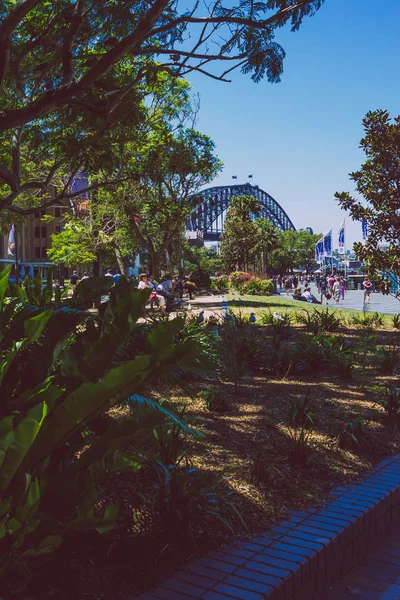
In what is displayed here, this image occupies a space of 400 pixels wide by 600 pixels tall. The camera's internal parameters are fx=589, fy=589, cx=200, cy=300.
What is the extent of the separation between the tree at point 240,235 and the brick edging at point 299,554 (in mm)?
61016

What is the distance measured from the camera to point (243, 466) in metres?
3.82

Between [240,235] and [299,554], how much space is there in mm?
64445

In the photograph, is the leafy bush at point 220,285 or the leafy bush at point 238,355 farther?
the leafy bush at point 220,285

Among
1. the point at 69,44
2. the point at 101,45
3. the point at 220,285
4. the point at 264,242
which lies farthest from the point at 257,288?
the point at 264,242

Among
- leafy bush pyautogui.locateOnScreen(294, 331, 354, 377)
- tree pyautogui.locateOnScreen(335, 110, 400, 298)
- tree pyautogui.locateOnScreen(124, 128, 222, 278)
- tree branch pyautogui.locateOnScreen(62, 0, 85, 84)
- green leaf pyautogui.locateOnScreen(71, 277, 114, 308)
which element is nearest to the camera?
green leaf pyautogui.locateOnScreen(71, 277, 114, 308)

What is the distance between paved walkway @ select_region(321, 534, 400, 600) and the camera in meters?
2.79

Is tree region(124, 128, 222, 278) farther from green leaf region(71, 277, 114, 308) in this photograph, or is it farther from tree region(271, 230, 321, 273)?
tree region(271, 230, 321, 273)

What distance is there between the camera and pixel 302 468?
3877mm

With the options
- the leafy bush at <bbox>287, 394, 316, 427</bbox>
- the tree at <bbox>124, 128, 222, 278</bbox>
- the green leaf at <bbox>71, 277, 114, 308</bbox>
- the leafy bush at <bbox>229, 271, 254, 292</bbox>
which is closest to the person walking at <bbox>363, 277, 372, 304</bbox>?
the tree at <bbox>124, 128, 222, 278</bbox>

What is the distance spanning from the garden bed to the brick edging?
11 cm

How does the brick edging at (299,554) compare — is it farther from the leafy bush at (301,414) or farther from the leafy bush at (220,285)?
the leafy bush at (220,285)

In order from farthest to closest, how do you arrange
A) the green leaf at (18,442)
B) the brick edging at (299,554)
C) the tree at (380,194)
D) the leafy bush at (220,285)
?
the leafy bush at (220,285), the tree at (380,194), the brick edging at (299,554), the green leaf at (18,442)

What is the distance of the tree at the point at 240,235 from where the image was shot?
66188 mm

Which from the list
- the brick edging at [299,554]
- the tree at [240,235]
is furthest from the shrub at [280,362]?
the tree at [240,235]
